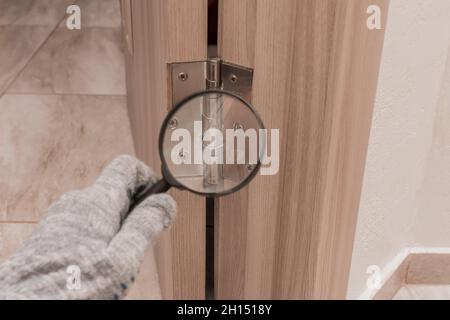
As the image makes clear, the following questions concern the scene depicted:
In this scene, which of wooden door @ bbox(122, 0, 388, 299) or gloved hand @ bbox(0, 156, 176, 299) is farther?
wooden door @ bbox(122, 0, 388, 299)

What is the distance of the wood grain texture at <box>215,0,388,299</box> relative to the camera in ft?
1.98

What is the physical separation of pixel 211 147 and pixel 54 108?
1.90 m

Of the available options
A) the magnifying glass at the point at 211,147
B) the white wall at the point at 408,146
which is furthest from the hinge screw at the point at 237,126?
the white wall at the point at 408,146

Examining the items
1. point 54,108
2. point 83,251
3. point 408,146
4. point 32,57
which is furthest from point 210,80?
point 32,57

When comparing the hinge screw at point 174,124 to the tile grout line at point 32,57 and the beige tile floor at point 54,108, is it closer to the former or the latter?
the beige tile floor at point 54,108

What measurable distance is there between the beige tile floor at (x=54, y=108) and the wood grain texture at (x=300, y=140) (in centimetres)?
70

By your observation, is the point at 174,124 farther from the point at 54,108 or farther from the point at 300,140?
the point at 54,108

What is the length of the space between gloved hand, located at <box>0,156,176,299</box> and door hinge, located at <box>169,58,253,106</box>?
7.9 inches

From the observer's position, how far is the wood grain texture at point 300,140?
605mm

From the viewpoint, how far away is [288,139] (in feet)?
2.20

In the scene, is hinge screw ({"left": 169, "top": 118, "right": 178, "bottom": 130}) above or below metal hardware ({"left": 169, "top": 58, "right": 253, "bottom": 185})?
below

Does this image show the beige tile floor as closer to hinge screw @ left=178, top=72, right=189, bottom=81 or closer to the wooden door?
the wooden door

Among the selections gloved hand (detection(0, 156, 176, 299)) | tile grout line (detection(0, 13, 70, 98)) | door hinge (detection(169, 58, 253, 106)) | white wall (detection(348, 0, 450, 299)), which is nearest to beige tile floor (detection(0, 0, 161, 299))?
tile grout line (detection(0, 13, 70, 98))

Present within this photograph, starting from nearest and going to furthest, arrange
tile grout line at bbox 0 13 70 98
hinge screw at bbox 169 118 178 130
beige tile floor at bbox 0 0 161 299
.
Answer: hinge screw at bbox 169 118 178 130, beige tile floor at bbox 0 0 161 299, tile grout line at bbox 0 13 70 98
